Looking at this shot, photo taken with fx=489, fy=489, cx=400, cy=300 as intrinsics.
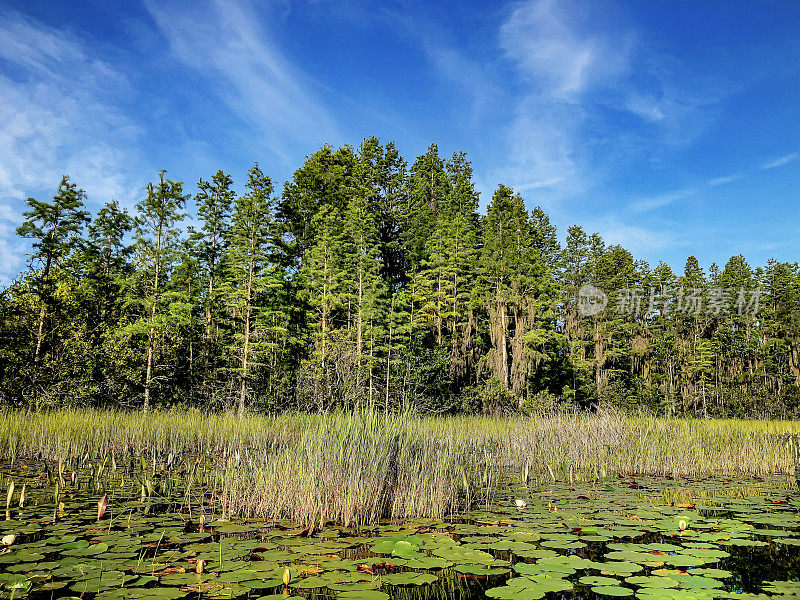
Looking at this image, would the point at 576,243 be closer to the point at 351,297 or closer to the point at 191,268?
the point at 351,297

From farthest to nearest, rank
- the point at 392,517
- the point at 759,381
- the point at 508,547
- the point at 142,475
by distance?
the point at 759,381 < the point at 142,475 < the point at 392,517 < the point at 508,547

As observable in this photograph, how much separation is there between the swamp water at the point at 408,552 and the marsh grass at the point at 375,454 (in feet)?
0.99

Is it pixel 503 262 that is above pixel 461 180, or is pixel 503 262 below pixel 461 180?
below

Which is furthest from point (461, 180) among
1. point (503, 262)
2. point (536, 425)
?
point (536, 425)

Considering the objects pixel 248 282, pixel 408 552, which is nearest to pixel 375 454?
pixel 408 552

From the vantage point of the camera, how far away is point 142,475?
6723mm

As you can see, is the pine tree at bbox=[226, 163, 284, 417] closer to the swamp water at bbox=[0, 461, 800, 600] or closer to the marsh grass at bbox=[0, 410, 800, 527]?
the marsh grass at bbox=[0, 410, 800, 527]

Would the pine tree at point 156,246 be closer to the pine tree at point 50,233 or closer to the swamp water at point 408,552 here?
the pine tree at point 50,233

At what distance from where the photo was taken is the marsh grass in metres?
4.90

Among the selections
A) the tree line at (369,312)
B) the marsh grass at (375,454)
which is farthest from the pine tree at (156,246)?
the marsh grass at (375,454)

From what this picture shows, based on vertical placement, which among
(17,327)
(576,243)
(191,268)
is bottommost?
(17,327)

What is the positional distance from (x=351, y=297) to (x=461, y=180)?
1188 centimetres

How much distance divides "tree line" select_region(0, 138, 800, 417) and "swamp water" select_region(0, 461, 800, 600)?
6546 mm

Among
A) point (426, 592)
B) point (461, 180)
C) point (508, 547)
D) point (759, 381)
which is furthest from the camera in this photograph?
point (759, 381)
